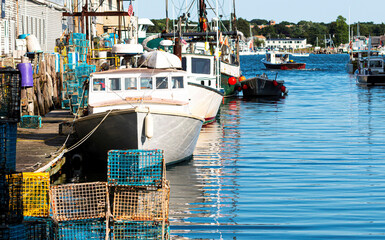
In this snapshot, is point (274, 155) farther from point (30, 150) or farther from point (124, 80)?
point (30, 150)

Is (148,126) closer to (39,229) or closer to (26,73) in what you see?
(39,229)

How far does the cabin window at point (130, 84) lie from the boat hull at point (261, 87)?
27848 millimetres

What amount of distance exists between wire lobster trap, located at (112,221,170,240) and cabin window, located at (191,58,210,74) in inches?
821

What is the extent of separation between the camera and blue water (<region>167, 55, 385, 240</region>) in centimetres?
1277

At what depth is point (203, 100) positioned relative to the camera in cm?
2816

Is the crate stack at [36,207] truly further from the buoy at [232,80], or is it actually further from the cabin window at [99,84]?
the buoy at [232,80]

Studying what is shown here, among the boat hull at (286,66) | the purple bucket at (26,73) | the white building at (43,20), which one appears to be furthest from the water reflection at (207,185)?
the boat hull at (286,66)

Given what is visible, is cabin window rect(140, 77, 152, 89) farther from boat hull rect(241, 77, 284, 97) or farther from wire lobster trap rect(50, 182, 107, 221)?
boat hull rect(241, 77, 284, 97)

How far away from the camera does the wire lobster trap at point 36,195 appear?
32.4ft

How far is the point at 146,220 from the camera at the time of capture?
32.3 ft

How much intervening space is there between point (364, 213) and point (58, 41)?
28.8 meters

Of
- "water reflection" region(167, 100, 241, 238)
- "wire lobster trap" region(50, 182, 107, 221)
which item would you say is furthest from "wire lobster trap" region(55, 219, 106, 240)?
"water reflection" region(167, 100, 241, 238)

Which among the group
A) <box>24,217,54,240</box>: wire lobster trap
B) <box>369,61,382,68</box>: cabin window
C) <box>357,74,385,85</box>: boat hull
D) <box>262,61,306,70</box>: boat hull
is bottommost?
<box>24,217,54,240</box>: wire lobster trap

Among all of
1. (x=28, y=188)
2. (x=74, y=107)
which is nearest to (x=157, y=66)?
(x=74, y=107)
